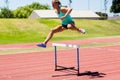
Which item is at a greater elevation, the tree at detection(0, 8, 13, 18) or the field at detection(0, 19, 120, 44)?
the field at detection(0, 19, 120, 44)

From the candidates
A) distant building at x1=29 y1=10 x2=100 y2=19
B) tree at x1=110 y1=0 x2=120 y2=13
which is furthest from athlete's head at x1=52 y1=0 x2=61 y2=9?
tree at x1=110 y1=0 x2=120 y2=13

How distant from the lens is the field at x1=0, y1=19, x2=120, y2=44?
26391 mm

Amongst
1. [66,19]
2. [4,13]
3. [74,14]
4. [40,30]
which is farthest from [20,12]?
[66,19]

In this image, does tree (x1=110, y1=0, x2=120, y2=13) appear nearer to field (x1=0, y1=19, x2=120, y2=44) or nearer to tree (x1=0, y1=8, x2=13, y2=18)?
tree (x1=0, y1=8, x2=13, y2=18)

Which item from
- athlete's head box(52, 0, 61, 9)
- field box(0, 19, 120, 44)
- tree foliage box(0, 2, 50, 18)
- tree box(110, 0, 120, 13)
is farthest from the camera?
tree box(110, 0, 120, 13)

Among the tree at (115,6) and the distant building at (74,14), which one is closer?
the distant building at (74,14)

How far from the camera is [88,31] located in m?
32.4

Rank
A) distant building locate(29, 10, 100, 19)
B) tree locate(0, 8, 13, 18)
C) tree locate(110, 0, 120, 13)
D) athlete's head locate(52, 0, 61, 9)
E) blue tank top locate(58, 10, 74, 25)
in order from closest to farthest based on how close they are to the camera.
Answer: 1. athlete's head locate(52, 0, 61, 9)
2. blue tank top locate(58, 10, 74, 25)
3. distant building locate(29, 10, 100, 19)
4. tree locate(0, 8, 13, 18)
5. tree locate(110, 0, 120, 13)

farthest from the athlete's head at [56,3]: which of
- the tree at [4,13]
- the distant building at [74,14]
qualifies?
the tree at [4,13]

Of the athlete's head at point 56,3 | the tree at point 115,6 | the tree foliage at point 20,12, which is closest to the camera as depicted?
the athlete's head at point 56,3

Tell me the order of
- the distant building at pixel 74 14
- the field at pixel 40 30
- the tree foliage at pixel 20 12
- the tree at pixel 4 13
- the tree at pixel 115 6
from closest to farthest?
the field at pixel 40 30, the distant building at pixel 74 14, the tree at pixel 4 13, the tree foliage at pixel 20 12, the tree at pixel 115 6

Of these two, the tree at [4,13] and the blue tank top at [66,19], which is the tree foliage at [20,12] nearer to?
the tree at [4,13]

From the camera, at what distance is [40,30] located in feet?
98.9

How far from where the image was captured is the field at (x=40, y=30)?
86.6 ft
